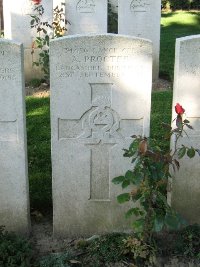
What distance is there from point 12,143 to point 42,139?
2.09 meters

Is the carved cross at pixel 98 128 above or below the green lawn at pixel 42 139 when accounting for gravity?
above

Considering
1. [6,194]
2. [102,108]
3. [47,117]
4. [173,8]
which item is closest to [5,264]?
[6,194]

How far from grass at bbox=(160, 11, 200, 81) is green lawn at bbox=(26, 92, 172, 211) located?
1930 mm

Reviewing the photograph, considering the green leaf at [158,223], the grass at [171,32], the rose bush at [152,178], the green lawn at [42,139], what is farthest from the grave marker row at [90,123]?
the grass at [171,32]

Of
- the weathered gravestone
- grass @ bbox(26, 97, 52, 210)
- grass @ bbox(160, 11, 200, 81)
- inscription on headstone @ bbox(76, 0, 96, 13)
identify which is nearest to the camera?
the weathered gravestone

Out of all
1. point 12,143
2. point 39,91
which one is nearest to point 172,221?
point 12,143

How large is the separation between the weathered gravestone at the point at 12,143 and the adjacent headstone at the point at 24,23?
5.09 meters

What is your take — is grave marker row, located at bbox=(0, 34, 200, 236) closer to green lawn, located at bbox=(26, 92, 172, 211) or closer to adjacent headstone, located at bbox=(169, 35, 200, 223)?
adjacent headstone, located at bbox=(169, 35, 200, 223)

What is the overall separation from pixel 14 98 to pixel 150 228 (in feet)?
4.64

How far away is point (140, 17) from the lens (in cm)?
877

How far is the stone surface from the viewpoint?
8.84 metres

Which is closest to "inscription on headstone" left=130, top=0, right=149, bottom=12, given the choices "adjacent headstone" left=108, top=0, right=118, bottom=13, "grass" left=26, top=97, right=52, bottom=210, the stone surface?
the stone surface

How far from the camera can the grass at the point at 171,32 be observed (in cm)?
974

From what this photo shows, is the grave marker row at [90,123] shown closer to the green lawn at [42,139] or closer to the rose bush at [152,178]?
the rose bush at [152,178]
